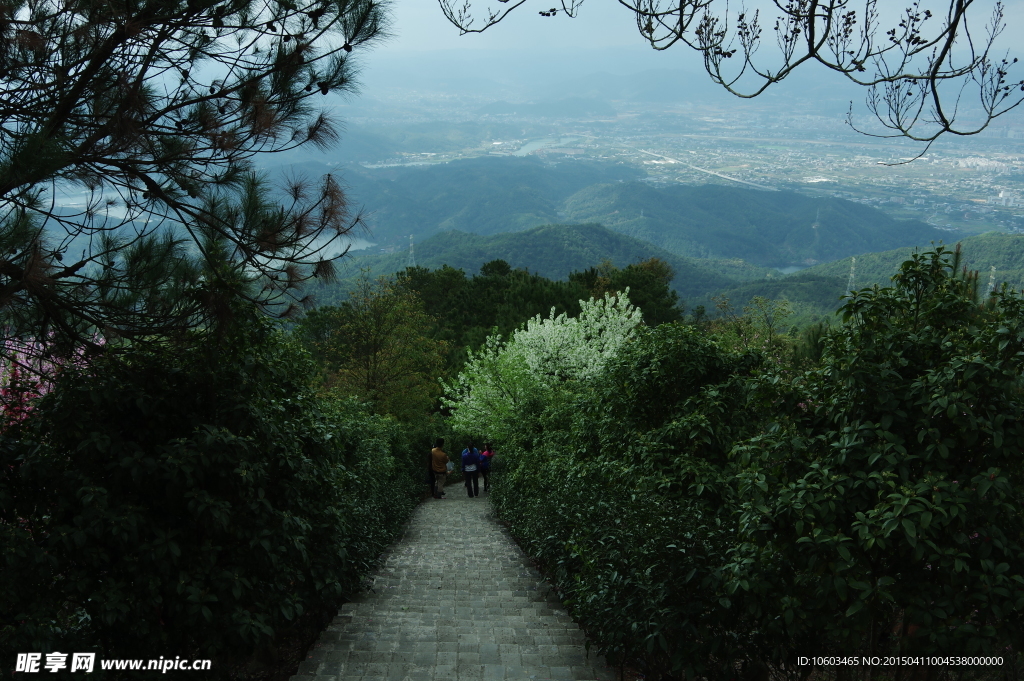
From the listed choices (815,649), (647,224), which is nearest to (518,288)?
(815,649)

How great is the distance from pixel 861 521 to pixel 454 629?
3.39 m

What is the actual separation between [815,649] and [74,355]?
4.53 metres

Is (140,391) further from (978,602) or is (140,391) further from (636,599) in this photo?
(978,602)

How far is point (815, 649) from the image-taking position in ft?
12.2

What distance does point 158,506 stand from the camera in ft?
13.1

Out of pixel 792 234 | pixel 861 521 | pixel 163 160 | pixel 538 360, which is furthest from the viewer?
pixel 792 234

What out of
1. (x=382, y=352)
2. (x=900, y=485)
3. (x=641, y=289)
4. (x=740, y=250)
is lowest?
(x=740, y=250)

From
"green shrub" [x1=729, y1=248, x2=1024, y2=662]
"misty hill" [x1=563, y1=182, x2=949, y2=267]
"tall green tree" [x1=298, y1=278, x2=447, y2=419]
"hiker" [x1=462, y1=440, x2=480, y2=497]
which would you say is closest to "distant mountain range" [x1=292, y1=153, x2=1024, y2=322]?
"misty hill" [x1=563, y1=182, x2=949, y2=267]

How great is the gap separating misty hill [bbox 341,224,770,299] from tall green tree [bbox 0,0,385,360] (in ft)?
350

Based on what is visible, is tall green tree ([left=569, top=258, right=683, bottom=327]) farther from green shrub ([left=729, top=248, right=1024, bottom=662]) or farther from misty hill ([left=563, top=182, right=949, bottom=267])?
misty hill ([left=563, top=182, right=949, bottom=267])

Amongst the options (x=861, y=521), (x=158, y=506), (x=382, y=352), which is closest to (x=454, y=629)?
(x=158, y=506)

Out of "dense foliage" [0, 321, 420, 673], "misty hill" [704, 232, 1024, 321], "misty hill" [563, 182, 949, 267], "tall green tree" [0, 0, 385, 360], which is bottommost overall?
"misty hill" [563, 182, 949, 267]

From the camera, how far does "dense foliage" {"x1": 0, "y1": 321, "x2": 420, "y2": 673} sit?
363cm

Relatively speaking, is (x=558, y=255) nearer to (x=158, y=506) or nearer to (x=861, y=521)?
(x=158, y=506)
